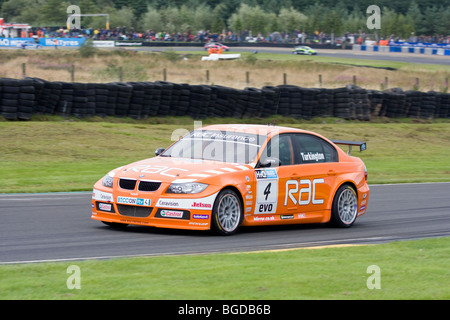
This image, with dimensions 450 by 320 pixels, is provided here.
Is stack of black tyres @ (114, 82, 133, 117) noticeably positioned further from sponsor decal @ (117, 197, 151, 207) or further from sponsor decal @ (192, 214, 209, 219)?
sponsor decal @ (192, 214, 209, 219)

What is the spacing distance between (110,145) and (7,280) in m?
15.2

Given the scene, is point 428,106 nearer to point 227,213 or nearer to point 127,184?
point 227,213

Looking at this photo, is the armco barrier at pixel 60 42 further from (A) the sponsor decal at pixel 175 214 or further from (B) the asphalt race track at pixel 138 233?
(A) the sponsor decal at pixel 175 214

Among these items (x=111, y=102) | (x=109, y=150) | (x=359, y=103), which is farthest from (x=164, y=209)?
(x=359, y=103)

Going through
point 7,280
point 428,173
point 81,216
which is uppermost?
point 7,280

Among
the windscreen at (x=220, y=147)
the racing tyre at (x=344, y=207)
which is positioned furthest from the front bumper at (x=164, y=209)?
the racing tyre at (x=344, y=207)

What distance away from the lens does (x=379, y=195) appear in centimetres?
1530

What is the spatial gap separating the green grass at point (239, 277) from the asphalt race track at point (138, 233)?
828mm

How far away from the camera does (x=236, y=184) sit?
31.3 feet

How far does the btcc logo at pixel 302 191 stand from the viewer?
10.4 meters

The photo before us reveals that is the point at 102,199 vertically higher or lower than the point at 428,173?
higher

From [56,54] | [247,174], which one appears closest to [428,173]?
[247,174]

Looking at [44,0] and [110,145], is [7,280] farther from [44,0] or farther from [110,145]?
[44,0]

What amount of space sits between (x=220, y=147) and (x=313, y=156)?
1.50 meters
